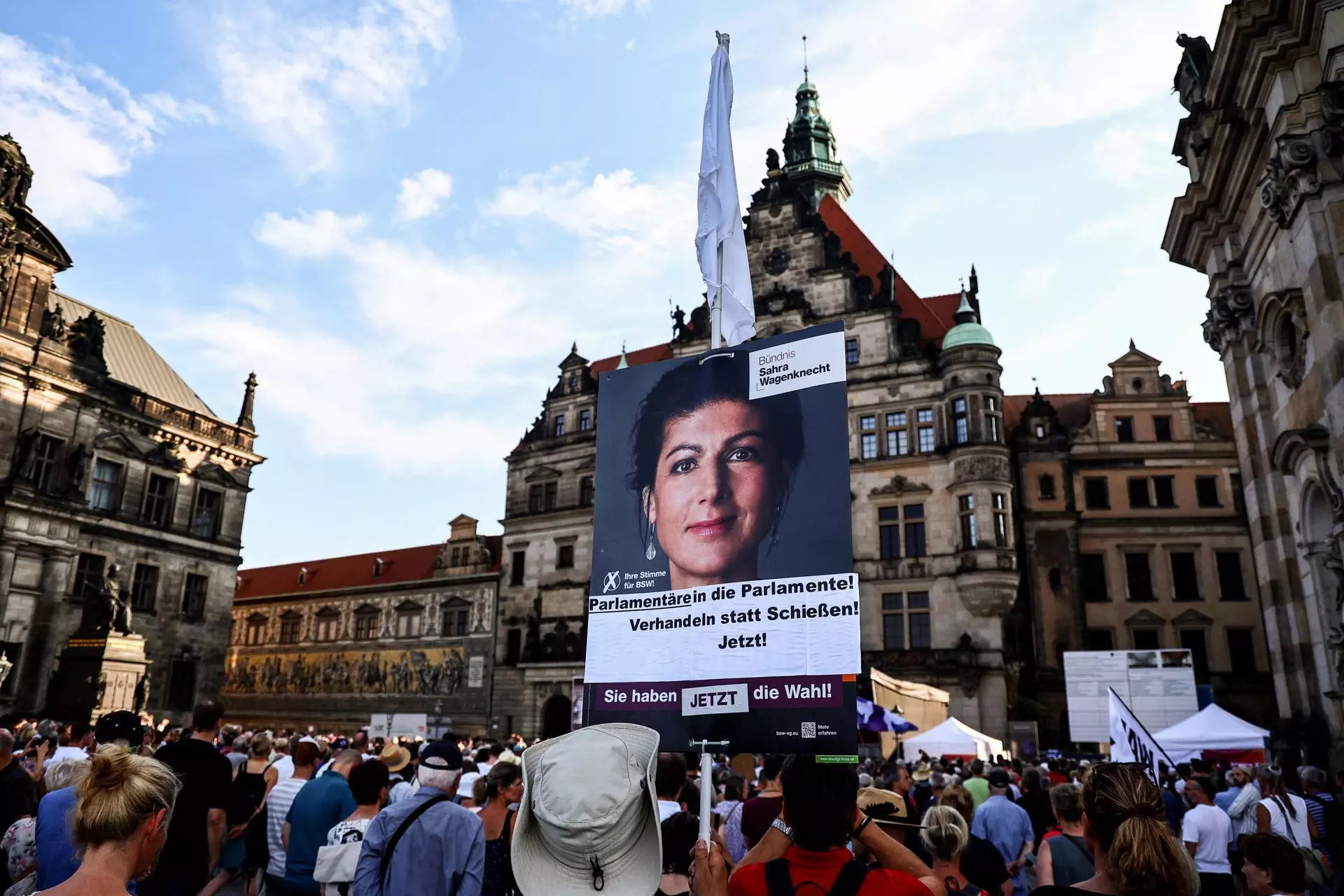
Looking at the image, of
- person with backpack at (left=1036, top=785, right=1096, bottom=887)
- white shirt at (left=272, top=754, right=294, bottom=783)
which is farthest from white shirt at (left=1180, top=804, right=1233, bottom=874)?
white shirt at (left=272, top=754, right=294, bottom=783)

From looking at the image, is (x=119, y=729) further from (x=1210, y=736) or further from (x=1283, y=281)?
(x=1210, y=736)

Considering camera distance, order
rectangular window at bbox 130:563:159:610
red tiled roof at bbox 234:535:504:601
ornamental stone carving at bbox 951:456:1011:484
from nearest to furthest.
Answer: rectangular window at bbox 130:563:159:610, ornamental stone carving at bbox 951:456:1011:484, red tiled roof at bbox 234:535:504:601

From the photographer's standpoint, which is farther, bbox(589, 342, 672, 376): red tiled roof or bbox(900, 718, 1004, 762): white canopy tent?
bbox(589, 342, 672, 376): red tiled roof

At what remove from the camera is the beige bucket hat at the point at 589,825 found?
2.77m

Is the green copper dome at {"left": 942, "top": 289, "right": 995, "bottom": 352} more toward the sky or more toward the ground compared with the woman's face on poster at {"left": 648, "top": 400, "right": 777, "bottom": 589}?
more toward the sky

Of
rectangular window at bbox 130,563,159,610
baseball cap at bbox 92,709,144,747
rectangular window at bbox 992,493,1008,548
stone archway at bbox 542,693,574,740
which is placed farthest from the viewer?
stone archway at bbox 542,693,574,740

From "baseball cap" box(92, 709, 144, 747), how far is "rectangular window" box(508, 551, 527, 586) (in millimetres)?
34527

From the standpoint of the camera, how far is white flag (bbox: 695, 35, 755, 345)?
18.5 feet

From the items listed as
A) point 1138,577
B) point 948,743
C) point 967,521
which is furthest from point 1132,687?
point 1138,577

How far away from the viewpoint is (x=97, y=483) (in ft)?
96.7

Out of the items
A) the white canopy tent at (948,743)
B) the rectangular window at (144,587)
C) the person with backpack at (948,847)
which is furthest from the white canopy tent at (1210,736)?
the rectangular window at (144,587)

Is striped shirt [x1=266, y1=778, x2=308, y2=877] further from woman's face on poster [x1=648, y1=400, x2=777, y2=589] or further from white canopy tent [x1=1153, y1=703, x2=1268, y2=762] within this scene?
white canopy tent [x1=1153, y1=703, x2=1268, y2=762]

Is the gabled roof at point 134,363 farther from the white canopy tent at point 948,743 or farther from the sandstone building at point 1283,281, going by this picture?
the sandstone building at point 1283,281

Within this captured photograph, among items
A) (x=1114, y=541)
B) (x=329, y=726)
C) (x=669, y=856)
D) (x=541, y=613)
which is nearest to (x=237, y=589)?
(x=329, y=726)
